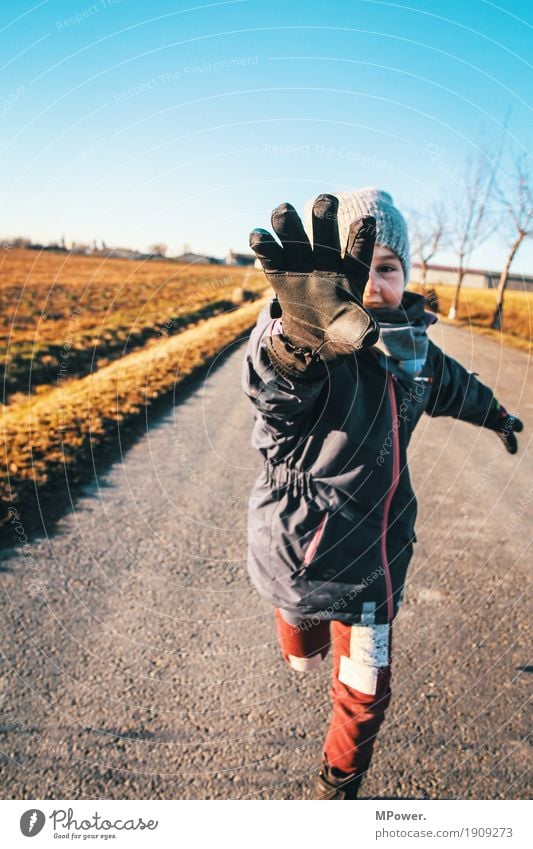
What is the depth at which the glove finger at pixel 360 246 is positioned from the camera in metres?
1.55

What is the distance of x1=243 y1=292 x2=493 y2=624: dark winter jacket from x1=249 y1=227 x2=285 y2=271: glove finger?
285mm

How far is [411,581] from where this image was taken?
3.58 meters

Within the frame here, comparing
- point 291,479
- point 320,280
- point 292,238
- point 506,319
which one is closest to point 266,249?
point 292,238

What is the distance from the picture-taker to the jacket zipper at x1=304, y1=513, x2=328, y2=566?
6.79 ft

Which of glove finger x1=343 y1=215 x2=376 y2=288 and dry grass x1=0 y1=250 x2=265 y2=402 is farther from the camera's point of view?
dry grass x1=0 y1=250 x2=265 y2=402

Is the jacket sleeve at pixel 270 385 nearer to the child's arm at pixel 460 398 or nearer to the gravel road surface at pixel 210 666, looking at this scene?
the child's arm at pixel 460 398

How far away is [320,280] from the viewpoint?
166cm

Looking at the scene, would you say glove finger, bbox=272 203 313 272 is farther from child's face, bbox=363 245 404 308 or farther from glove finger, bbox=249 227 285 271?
child's face, bbox=363 245 404 308

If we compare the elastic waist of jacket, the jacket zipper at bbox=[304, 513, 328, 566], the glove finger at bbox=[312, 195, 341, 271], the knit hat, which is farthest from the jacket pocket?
the knit hat
